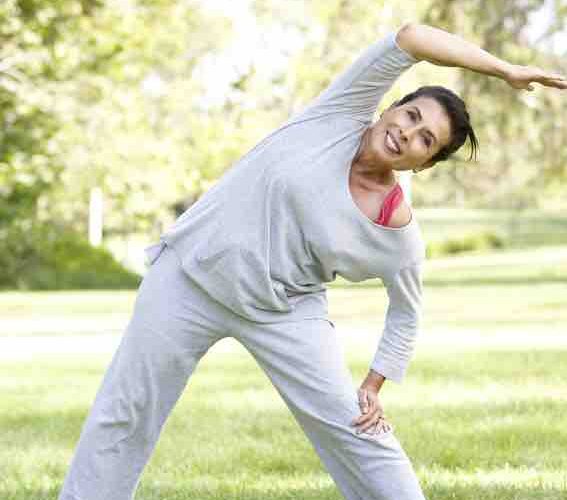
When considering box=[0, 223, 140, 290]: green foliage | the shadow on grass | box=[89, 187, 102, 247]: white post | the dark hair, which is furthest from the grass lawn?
box=[89, 187, 102, 247]: white post

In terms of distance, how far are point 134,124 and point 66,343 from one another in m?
6.61

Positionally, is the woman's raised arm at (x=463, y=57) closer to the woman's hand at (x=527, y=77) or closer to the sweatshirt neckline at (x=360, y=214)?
the woman's hand at (x=527, y=77)

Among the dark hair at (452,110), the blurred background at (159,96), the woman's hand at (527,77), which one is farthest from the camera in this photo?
the blurred background at (159,96)

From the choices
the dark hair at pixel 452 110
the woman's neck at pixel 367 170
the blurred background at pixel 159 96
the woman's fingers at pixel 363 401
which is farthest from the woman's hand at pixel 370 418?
the blurred background at pixel 159 96

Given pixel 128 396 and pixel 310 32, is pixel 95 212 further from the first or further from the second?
pixel 128 396

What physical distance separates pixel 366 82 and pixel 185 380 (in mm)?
1123

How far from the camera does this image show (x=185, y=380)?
4434 millimetres

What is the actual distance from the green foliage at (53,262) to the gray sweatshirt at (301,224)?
70.3ft

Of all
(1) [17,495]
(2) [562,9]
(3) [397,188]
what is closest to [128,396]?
(3) [397,188]

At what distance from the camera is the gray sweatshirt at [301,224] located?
413cm

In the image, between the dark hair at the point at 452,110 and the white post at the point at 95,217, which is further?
the white post at the point at 95,217

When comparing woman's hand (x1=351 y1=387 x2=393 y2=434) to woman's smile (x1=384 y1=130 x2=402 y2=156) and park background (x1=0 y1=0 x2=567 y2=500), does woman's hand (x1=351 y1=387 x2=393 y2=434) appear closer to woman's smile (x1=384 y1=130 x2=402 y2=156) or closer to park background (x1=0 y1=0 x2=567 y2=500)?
woman's smile (x1=384 y1=130 x2=402 y2=156)

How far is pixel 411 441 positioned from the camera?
23.3 ft

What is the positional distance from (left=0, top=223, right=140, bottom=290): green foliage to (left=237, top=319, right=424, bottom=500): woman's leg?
21.4 metres
